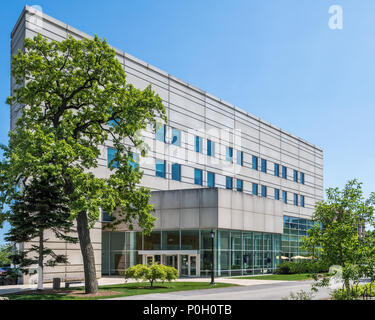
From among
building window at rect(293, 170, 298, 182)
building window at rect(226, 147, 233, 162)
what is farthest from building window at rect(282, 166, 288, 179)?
building window at rect(226, 147, 233, 162)

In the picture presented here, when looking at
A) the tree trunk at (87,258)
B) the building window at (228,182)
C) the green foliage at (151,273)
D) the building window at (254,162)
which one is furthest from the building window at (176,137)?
the tree trunk at (87,258)

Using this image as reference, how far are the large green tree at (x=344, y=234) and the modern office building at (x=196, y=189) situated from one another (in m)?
19.6

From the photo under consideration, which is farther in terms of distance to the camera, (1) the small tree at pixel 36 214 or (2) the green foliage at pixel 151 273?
(2) the green foliage at pixel 151 273

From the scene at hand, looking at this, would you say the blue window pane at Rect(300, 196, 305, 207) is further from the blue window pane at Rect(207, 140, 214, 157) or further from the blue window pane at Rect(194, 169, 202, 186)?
the blue window pane at Rect(194, 169, 202, 186)

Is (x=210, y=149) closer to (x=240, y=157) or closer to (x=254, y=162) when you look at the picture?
(x=240, y=157)

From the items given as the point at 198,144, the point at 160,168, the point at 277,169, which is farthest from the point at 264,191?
the point at 160,168

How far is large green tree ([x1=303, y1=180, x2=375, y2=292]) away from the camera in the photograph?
17891 mm

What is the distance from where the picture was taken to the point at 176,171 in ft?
173

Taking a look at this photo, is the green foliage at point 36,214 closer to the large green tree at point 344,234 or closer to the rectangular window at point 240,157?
the large green tree at point 344,234

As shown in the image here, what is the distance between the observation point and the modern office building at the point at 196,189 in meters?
43.2

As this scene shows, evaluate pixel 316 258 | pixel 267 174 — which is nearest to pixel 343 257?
pixel 316 258

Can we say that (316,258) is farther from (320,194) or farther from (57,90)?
(320,194)

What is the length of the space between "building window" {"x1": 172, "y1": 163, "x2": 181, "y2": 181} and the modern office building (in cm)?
11

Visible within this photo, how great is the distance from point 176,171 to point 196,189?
907 centimetres
